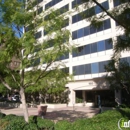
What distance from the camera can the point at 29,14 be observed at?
32.0 feet

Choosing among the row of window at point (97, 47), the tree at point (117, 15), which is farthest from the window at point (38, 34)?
the row of window at point (97, 47)

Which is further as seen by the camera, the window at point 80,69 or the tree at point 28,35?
the window at point 80,69

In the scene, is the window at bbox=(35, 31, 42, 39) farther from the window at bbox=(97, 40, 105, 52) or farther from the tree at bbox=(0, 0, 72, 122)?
the window at bbox=(97, 40, 105, 52)

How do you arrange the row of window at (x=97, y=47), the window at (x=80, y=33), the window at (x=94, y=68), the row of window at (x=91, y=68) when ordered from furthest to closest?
1. the window at (x=80, y=33)
2. the window at (x=94, y=68)
3. the row of window at (x=91, y=68)
4. the row of window at (x=97, y=47)

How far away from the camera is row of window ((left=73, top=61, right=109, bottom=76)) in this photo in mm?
26803

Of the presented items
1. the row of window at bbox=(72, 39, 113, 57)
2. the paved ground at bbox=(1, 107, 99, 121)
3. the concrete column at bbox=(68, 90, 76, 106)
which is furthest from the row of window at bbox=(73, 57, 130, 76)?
the paved ground at bbox=(1, 107, 99, 121)

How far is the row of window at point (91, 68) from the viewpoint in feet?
87.9

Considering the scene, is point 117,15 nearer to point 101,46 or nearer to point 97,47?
point 101,46

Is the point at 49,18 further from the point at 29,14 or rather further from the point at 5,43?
the point at 5,43

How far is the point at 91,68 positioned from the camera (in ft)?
92.8

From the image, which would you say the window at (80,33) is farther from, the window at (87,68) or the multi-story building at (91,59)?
the window at (87,68)

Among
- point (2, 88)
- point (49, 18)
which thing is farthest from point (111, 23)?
point (49, 18)

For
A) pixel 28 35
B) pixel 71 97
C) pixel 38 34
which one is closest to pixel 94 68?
pixel 71 97

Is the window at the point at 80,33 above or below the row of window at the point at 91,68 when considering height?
above
